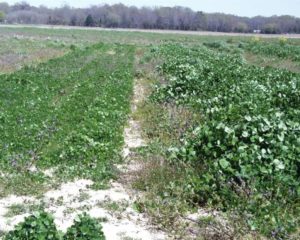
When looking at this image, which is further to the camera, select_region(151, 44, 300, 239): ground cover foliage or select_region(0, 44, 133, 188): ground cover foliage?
select_region(0, 44, 133, 188): ground cover foliage

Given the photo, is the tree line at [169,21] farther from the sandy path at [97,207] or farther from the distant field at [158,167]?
the sandy path at [97,207]

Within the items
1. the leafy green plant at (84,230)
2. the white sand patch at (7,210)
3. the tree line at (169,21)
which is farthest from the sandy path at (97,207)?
the tree line at (169,21)

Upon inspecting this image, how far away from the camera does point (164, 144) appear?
12.2 meters

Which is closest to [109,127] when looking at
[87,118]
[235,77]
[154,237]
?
[87,118]

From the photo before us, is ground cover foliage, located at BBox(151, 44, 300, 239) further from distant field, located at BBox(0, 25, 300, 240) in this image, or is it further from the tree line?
the tree line

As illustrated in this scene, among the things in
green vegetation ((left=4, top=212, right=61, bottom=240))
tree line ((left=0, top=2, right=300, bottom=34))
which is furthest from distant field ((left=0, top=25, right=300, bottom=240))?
tree line ((left=0, top=2, right=300, bottom=34))

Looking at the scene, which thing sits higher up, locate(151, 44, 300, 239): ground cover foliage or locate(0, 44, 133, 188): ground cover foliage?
locate(151, 44, 300, 239): ground cover foliage

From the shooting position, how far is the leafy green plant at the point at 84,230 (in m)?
6.26

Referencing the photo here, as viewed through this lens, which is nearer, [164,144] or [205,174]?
[205,174]

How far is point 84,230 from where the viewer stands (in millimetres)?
6262

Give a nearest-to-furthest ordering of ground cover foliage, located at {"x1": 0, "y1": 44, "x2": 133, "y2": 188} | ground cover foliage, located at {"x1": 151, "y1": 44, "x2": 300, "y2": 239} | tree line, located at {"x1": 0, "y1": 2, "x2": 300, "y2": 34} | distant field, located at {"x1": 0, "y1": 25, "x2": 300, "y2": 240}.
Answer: ground cover foliage, located at {"x1": 151, "y1": 44, "x2": 300, "y2": 239}, distant field, located at {"x1": 0, "y1": 25, "x2": 300, "y2": 240}, ground cover foliage, located at {"x1": 0, "y1": 44, "x2": 133, "y2": 188}, tree line, located at {"x1": 0, "y1": 2, "x2": 300, "y2": 34}

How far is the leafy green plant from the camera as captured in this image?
6.26 metres

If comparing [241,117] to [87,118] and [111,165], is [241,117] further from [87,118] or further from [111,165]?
[87,118]

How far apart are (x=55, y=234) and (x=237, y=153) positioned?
4000 mm
